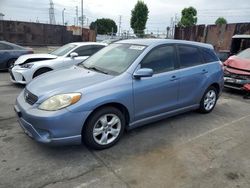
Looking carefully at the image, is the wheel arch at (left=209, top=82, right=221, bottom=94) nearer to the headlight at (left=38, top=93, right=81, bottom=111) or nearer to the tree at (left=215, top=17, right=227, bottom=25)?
the headlight at (left=38, top=93, right=81, bottom=111)

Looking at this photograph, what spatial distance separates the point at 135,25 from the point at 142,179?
4136 cm

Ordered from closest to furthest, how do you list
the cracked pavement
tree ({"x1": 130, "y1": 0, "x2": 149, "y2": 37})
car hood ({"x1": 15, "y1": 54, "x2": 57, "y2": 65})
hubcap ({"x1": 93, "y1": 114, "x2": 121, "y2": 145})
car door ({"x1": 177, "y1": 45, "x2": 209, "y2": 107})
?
the cracked pavement
hubcap ({"x1": 93, "y1": 114, "x2": 121, "y2": 145})
car door ({"x1": 177, "y1": 45, "x2": 209, "y2": 107})
car hood ({"x1": 15, "y1": 54, "x2": 57, "y2": 65})
tree ({"x1": 130, "y1": 0, "x2": 149, "y2": 37})

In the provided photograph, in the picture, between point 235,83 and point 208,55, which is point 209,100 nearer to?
point 208,55

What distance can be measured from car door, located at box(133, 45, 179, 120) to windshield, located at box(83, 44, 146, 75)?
0.24 meters

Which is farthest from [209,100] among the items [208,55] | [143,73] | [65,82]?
[65,82]

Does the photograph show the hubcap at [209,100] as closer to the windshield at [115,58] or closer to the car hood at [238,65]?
the windshield at [115,58]

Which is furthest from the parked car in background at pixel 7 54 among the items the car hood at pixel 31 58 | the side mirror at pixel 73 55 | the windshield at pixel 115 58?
the windshield at pixel 115 58

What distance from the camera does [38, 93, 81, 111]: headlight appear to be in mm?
3398

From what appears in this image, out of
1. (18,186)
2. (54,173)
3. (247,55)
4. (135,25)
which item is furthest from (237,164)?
(135,25)

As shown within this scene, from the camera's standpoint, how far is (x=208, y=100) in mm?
5684

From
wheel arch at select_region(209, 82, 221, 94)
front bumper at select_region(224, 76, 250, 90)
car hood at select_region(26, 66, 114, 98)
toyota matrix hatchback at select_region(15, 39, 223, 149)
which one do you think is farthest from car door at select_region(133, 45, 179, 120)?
front bumper at select_region(224, 76, 250, 90)

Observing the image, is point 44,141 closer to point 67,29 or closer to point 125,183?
point 125,183

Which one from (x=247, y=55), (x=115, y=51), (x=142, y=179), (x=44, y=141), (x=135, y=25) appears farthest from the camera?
(x=135, y=25)

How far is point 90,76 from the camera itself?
13.3 ft
